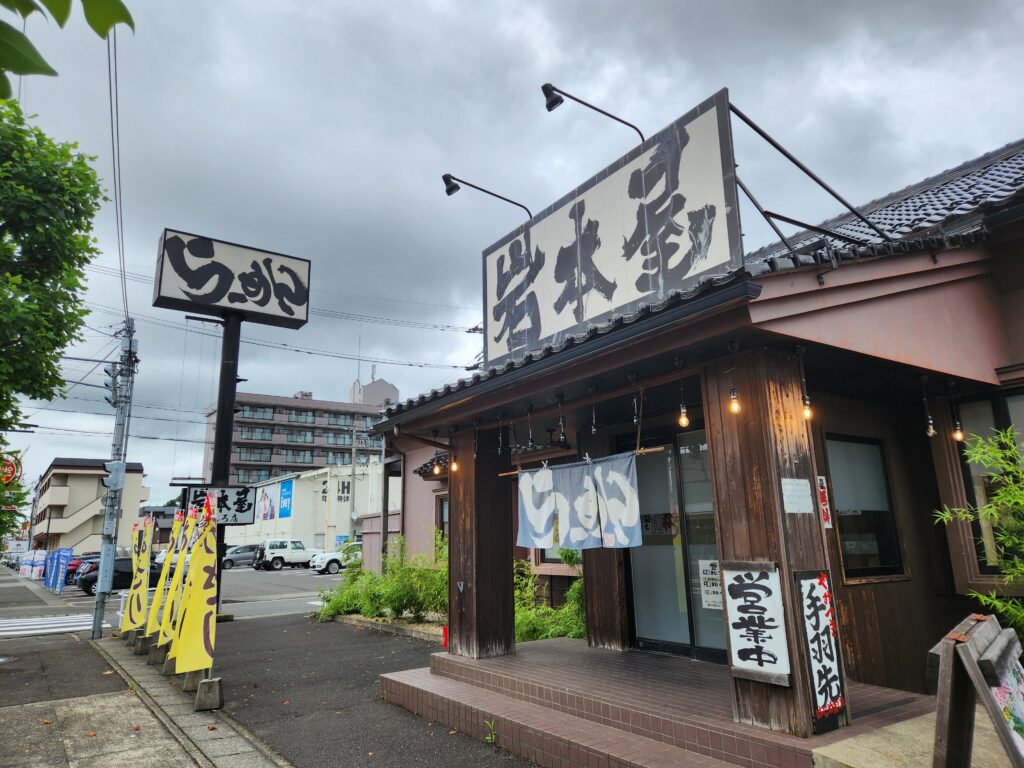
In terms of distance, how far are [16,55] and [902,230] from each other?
8.10 metres

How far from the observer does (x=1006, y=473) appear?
6.19 m

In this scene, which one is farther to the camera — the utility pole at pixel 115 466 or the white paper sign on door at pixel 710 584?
the utility pole at pixel 115 466

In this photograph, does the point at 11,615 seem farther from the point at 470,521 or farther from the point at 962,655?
the point at 962,655

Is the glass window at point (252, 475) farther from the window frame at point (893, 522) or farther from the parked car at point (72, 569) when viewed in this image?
the window frame at point (893, 522)

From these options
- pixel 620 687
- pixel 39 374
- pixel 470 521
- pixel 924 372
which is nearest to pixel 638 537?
pixel 620 687

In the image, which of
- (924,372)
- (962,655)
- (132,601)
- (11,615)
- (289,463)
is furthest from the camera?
(289,463)

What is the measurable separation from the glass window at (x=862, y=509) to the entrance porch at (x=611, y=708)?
59.1 inches

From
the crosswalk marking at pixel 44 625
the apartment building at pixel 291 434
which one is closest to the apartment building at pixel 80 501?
the apartment building at pixel 291 434

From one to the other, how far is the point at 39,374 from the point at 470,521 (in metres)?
7.56

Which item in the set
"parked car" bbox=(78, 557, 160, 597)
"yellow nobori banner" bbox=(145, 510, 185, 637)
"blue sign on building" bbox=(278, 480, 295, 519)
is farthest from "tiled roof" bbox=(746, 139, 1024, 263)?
"blue sign on building" bbox=(278, 480, 295, 519)

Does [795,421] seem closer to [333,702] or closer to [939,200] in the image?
[939,200]

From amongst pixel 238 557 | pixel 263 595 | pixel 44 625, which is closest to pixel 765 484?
pixel 44 625

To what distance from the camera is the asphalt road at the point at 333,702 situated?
588cm

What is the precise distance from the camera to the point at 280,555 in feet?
127
